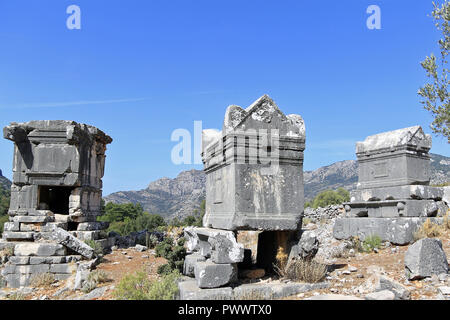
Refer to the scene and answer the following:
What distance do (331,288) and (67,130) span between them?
8.14 meters

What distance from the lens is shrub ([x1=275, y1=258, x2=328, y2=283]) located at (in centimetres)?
496

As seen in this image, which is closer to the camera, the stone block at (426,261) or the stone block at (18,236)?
the stone block at (426,261)

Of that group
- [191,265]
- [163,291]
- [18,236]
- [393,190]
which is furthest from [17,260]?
[393,190]

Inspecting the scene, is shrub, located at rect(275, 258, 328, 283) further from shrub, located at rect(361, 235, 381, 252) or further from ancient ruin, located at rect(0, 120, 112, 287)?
ancient ruin, located at rect(0, 120, 112, 287)

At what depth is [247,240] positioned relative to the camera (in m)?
8.58

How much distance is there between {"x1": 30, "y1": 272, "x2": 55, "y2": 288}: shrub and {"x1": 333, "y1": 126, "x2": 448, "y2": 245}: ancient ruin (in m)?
7.62

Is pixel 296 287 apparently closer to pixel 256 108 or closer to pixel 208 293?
pixel 208 293

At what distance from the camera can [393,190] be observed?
360 inches

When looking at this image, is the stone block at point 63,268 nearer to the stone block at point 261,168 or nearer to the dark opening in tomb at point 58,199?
the dark opening in tomb at point 58,199

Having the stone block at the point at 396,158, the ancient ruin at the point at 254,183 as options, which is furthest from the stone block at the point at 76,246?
the stone block at the point at 396,158

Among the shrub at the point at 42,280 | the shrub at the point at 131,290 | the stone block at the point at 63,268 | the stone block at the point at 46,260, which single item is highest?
the shrub at the point at 131,290

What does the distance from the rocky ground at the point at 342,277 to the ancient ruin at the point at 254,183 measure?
0.80 metres

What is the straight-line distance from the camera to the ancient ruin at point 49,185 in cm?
901
